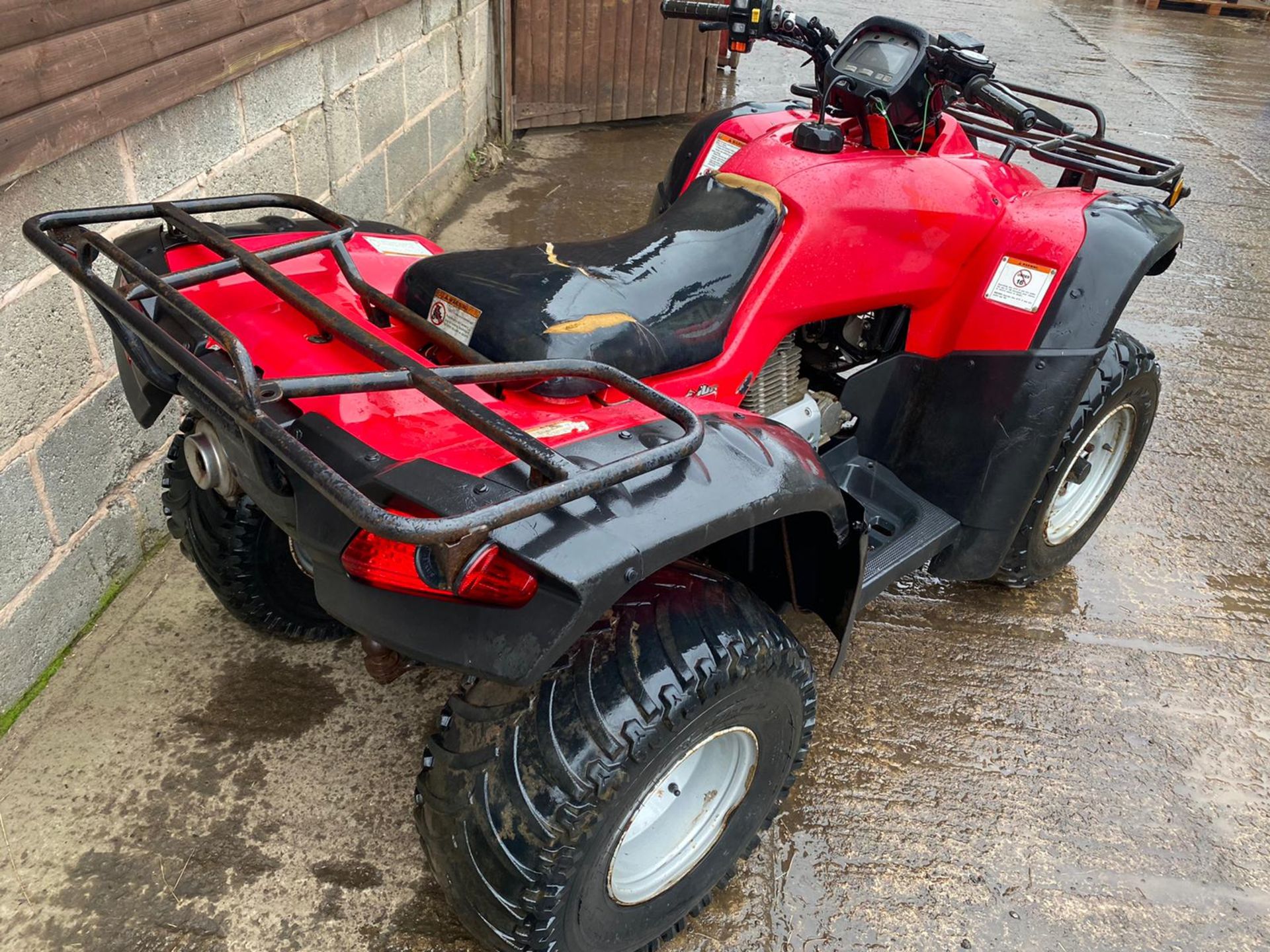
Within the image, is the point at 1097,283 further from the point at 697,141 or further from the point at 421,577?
the point at 421,577

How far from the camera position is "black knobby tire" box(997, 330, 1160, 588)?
2.59 m

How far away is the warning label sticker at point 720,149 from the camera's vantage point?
265 cm

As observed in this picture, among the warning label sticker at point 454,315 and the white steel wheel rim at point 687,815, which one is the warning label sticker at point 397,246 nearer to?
the warning label sticker at point 454,315

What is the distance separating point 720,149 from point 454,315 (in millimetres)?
1197

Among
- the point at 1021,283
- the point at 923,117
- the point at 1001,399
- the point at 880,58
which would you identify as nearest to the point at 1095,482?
the point at 1001,399

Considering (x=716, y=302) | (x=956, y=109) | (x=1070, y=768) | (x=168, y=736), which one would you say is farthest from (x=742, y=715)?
(x=956, y=109)

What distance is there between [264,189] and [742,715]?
2528mm

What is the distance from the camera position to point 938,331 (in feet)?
8.17

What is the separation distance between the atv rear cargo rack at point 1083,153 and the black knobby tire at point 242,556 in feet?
6.86

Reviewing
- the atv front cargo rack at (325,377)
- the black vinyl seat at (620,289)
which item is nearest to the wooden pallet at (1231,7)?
the black vinyl seat at (620,289)

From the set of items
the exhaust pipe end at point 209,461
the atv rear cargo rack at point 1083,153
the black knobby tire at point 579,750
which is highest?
the atv rear cargo rack at point 1083,153

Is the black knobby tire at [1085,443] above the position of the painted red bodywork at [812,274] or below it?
below

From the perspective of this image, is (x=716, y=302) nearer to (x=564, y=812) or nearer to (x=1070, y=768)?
(x=564, y=812)

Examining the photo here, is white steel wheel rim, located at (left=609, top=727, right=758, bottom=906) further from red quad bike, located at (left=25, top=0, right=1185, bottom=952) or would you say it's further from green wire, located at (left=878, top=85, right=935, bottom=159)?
green wire, located at (left=878, top=85, right=935, bottom=159)
